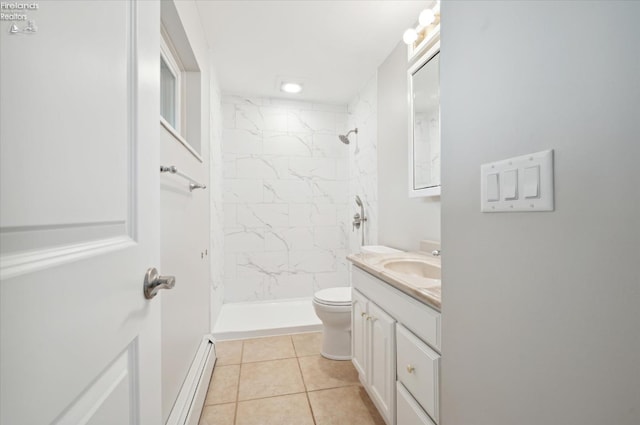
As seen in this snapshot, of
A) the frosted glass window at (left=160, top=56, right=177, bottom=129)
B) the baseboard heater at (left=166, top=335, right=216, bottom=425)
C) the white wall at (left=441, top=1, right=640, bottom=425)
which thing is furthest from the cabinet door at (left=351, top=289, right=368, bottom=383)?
the frosted glass window at (left=160, top=56, right=177, bottom=129)

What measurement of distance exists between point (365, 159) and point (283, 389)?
2.07 m

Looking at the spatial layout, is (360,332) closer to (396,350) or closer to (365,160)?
(396,350)

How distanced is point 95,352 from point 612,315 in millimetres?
788

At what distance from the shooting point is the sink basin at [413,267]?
1439 mm

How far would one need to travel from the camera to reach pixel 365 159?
270 centimetres

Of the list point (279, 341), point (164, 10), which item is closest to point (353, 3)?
point (164, 10)

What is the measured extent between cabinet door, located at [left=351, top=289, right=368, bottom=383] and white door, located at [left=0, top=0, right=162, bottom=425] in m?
1.08

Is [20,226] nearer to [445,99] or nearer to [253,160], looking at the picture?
[445,99]

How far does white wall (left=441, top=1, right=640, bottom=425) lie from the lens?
15.0 inches

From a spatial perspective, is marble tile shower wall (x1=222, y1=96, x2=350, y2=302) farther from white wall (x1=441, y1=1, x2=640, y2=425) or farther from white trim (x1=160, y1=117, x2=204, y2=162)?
white wall (x1=441, y1=1, x2=640, y2=425)

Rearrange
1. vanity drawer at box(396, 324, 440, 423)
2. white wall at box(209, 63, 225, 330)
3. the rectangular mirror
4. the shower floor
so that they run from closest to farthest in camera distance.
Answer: vanity drawer at box(396, 324, 440, 423)
the rectangular mirror
white wall at box(209, 63, 225, 330)
the shower floor

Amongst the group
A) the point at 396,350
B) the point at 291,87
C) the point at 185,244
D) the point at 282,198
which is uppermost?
the point at 291,87

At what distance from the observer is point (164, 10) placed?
1235 millimetres

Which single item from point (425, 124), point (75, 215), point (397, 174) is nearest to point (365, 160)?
point (397, 174)
